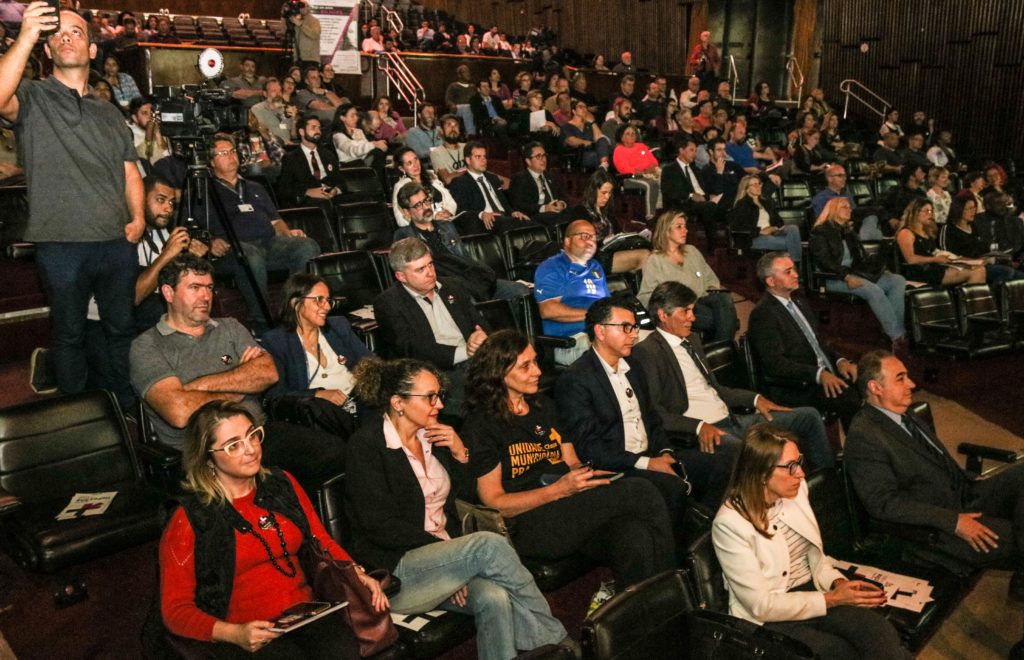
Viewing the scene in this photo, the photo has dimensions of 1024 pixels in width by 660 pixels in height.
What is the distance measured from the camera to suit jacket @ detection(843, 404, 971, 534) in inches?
114

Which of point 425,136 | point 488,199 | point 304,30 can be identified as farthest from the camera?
point 304,30

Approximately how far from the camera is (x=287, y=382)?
3.40 m

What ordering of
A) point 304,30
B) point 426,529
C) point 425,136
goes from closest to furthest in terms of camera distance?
point 426,529, point 425,136, point 304,30

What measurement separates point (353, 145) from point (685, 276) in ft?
12.3

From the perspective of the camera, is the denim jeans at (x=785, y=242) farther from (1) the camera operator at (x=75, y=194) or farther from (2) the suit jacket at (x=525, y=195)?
(1) the camera operator at (x=75, y=194)

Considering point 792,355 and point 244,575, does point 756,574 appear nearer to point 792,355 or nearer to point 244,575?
point 244,575

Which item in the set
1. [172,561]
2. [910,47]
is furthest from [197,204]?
[910,47]

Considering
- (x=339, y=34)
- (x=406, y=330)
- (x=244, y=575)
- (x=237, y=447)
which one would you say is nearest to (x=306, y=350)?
(x=406, y=330)

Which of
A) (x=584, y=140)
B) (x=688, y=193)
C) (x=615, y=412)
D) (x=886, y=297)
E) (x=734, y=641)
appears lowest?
(x=886, y=297)

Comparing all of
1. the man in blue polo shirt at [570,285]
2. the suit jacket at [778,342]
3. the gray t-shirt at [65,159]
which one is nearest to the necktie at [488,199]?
the man in blue polo shirt at [570,285]

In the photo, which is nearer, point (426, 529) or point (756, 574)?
point (756, 574)

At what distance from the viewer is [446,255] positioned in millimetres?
4719

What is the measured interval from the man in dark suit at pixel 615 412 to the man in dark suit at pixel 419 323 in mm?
713

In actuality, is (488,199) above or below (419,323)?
above
